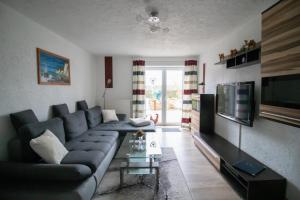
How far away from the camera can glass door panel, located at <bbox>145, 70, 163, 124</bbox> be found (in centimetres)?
573

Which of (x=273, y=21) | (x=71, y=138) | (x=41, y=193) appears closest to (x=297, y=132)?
(x=273, y=21)

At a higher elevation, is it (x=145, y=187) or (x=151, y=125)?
(x=151, y=125)

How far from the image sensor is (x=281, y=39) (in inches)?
61.0

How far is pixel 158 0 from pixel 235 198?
2557mm

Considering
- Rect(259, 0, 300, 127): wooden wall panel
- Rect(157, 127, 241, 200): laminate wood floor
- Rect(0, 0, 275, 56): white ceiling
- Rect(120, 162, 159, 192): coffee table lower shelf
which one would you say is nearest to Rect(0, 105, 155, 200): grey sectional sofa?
Rect(120, 162, 159, 192): coffee table lower shelf

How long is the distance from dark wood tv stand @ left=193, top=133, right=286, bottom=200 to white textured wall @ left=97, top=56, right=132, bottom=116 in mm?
2702

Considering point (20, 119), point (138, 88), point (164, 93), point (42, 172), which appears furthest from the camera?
point (164, 93)

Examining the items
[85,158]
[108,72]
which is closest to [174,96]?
[108,72]

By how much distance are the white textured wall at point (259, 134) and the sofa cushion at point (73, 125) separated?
2833mm

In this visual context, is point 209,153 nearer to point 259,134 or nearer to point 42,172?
point 259,134

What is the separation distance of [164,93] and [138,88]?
0.92m

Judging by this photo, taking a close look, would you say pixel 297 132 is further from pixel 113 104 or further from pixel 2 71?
pixel 113 104

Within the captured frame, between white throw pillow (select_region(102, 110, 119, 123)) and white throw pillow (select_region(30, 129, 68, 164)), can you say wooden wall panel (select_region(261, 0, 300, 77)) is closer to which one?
white throw pillow (select_region(30, 129, 68, 164))

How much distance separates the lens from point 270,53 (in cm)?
170
